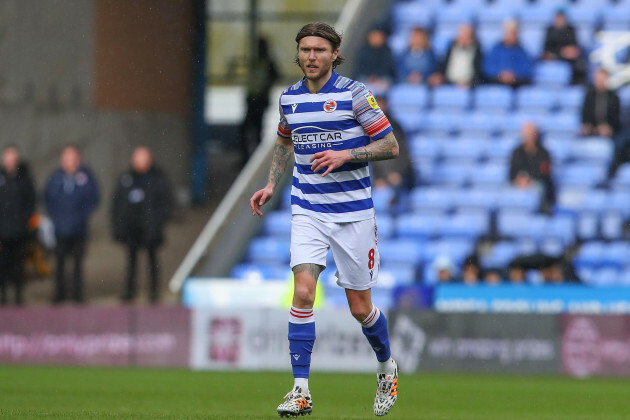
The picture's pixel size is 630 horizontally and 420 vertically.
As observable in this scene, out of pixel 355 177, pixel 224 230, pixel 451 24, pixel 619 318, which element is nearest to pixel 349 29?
pixel 451 24

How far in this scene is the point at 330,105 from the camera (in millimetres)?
6836

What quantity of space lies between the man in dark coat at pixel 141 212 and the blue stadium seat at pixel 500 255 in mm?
3834

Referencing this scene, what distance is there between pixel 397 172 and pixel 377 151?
27.8 ft

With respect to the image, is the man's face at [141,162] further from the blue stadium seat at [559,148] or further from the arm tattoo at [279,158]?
the arm tattoo at [279,158]

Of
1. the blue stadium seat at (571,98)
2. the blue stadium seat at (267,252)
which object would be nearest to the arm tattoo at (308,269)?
the blue stadium seat at (267,252)

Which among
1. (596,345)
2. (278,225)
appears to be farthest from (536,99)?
(596,345)

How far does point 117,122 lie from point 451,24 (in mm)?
4770

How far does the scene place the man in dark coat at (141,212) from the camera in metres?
14.9

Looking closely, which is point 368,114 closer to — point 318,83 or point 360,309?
point 318,83

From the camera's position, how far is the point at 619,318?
12.8m

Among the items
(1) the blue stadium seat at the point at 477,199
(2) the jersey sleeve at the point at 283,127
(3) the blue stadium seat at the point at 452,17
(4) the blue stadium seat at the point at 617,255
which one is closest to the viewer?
(2) the jersey sleeve at the point at 283,127

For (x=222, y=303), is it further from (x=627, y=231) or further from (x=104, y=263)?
(x=627, y=231)

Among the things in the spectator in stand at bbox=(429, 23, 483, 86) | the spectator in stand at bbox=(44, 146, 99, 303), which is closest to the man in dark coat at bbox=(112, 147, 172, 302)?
the spectator in stand at bbox=(44, 146, 99, 303)

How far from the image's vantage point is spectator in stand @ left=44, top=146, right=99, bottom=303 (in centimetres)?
1484
